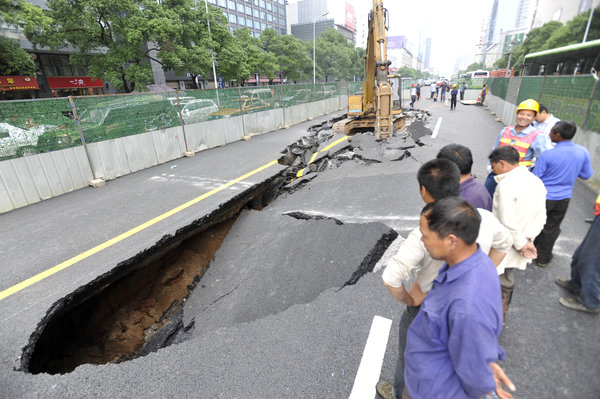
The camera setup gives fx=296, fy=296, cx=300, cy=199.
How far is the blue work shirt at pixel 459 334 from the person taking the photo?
1.23 meters

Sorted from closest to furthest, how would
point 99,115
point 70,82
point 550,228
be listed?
1. point 550,228
2. point 99,115
3. point 70,82

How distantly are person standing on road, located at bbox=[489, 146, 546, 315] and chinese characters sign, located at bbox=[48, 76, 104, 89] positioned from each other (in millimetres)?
33140

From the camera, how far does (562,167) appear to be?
326 centimetres

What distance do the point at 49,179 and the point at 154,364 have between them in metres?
6.54

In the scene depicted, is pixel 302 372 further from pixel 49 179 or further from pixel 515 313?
pixel 49 179

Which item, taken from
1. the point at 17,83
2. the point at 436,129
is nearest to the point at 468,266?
the point at 436,129

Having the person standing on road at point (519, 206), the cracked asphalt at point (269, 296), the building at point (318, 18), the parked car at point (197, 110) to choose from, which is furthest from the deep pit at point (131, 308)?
the building at point (318, 18)

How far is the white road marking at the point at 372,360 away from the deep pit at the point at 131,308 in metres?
1.14

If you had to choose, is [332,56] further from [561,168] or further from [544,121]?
[561,168]

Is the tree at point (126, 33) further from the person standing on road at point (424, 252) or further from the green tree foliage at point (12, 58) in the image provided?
the person standing on road at point (424, 252)

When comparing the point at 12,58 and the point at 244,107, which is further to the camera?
the point at 12,58

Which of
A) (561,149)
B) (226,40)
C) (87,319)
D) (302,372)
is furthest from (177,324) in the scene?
(226,40)

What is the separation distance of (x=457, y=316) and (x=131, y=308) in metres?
4.63

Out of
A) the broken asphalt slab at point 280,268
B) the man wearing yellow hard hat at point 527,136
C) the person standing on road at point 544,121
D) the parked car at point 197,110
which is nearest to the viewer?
the broken asphalt slab at point 280,268
